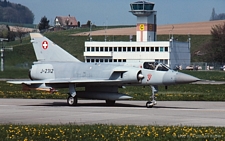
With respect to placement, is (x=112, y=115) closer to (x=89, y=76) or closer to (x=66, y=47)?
(x=89, y=76)

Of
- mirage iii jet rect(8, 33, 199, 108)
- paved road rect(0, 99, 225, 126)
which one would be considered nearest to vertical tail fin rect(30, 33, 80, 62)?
mirage iii jet rect(8, 33, 199, 108)

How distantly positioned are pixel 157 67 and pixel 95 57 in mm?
69397

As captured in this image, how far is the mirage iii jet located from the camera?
80.3 ft

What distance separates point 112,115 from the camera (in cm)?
2056

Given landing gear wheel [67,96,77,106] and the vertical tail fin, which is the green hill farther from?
landing gear wheel [67,96,77,106]

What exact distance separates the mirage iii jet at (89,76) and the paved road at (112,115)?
108cm

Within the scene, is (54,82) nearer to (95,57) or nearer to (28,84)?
(28,84)

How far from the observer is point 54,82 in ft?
83.4

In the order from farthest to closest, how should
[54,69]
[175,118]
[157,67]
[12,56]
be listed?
1. [12,56]
2. [54,69]
3. [157,67]
4. [175,118]

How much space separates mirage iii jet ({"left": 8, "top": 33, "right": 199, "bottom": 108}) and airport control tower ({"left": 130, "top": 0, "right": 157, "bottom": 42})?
67.9 metres

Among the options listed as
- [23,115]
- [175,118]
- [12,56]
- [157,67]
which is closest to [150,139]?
[175,118]

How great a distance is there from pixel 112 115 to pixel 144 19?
249 ft

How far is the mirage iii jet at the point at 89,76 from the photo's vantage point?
24.5 metres

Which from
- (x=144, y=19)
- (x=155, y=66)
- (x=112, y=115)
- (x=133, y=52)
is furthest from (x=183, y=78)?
(x=144, y=19)
